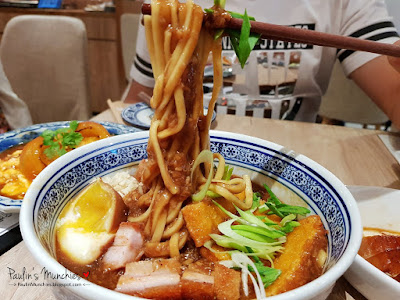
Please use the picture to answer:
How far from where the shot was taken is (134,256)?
0.73m

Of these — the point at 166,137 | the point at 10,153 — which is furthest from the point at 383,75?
the point at 10,153

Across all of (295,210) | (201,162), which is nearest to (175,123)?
(201,162)

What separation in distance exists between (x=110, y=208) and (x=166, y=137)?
22 cm

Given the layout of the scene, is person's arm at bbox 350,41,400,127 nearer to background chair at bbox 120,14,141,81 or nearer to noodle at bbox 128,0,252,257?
noodle at bbox 128,0,252,257

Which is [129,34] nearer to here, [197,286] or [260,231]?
[260,231]

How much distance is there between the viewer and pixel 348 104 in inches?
152

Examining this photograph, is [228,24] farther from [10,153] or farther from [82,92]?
[82,92]

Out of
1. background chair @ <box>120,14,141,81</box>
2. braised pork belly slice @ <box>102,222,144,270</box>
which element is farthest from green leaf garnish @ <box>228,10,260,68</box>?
background chair @ <box>120,14,141,81</box>

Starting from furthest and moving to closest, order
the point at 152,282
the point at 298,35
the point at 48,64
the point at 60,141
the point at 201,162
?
the point at 48,64 < the point at 60,141 < the point at 201,162 < the point at 298,35 < the point at 152,282

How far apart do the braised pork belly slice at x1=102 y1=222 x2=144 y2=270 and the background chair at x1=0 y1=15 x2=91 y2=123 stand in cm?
252

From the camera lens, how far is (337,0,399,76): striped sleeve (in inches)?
76.6

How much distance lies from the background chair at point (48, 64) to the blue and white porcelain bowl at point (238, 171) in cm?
232

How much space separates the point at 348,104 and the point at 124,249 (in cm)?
377

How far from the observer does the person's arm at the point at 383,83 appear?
1.90m
